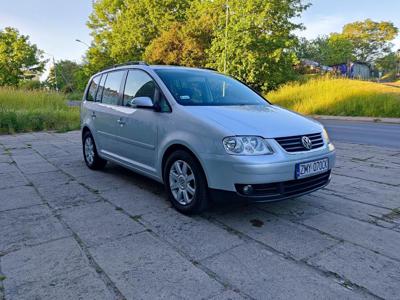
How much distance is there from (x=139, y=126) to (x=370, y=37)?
75.0 metres

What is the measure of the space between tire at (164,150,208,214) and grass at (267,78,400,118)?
16.0m

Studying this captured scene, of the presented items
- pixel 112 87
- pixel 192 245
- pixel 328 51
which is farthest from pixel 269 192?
pixel 328 51

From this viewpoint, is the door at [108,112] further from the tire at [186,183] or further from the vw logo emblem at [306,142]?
the vw logo emblem at [306,142]

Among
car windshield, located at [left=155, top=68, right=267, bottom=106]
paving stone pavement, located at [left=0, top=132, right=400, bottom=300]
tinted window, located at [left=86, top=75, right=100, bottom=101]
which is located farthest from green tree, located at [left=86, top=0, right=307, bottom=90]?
paving stone pavement, located at [left=0, top=132, right=400, bottom=300]

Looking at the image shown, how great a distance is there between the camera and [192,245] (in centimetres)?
294

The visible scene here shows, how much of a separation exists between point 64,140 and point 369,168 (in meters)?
7.95

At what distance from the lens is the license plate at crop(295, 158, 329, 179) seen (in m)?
3.23

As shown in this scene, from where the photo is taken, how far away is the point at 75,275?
2.47 m

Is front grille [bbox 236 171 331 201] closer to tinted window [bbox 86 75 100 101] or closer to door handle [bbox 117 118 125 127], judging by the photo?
door handle [bbox 117 118 125 127]

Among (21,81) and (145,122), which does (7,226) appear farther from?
(21,81)

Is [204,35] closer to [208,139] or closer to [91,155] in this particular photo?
[91,155]

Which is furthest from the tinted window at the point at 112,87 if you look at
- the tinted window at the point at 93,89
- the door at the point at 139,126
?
the tinted window at the point at 93,89

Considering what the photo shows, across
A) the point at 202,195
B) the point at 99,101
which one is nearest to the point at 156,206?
the point at 202,195

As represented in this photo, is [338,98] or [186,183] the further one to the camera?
[338,98]
